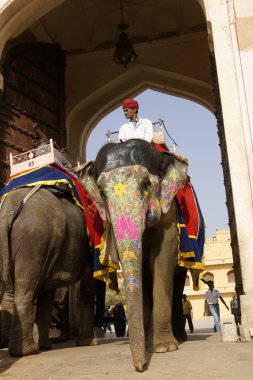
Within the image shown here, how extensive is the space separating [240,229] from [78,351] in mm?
1988

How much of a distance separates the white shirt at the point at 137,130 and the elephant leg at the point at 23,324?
1.68 meters

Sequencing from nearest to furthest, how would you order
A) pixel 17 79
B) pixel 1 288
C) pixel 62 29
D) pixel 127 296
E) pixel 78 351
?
pixel 127 296, pixel 1 288, pixel 78 351, pixel 17 79, pixel 62 29

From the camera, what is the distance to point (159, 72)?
38.3ft

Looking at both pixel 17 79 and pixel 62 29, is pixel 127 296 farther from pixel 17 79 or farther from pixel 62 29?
pixel 62 29

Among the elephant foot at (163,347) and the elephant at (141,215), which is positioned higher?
the elephant at (141,215)

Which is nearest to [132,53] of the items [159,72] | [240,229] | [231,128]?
[159,72]

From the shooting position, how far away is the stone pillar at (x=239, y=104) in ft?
16.3

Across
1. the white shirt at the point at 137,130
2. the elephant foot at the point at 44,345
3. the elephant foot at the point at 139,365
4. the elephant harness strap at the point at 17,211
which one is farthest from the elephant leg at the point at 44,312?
the elephant foot at the point at 139,365

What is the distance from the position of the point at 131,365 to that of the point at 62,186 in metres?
2.43

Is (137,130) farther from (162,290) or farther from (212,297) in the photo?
(212,297)

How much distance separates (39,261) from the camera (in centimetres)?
448

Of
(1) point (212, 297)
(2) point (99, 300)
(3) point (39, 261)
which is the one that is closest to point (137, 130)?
(3) point (39, 261)

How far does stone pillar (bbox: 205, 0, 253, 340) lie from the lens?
496 cm

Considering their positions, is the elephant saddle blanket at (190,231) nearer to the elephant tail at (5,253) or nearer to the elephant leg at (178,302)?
the elephant leg at (178,302)
